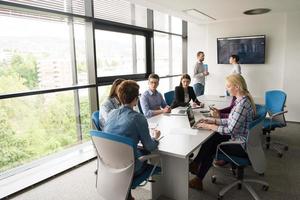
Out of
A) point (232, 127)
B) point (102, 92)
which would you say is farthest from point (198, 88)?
point (232, 127)

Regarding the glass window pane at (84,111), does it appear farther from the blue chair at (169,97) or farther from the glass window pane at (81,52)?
the blue chair at (169,97)

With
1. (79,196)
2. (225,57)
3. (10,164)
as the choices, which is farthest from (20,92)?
(225,57)

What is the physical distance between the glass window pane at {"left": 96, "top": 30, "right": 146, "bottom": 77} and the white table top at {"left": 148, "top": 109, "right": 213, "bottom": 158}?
5.52 ft

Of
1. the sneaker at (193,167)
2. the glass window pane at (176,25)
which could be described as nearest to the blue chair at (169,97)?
the sneaker at (193,167)

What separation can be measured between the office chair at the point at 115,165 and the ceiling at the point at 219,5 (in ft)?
9.83

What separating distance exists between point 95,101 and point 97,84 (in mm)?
290

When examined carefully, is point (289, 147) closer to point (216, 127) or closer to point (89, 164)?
point (216, 127)

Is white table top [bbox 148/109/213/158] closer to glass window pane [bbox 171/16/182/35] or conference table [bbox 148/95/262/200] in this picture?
conference table [bbox 148/95/262/200]

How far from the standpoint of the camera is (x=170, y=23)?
20.3 ft

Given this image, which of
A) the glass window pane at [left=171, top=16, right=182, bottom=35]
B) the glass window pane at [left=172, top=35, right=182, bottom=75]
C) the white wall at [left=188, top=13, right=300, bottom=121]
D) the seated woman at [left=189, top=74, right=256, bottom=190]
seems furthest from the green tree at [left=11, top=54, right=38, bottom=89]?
the white wall at [left=188, top=13, right=300, bottom=121]

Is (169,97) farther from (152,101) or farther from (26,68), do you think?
(26,68)

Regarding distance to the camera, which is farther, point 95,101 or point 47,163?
point 95,101

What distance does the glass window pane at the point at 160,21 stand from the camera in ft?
18.1

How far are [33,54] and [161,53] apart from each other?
3552 mm
